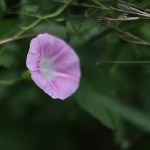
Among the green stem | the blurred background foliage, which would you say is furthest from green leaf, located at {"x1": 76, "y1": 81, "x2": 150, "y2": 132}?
the green stem

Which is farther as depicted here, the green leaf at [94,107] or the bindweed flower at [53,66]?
the green leaf at [94,107]

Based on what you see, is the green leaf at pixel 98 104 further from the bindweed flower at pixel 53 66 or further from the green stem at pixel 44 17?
the green stem at pixel 44 17

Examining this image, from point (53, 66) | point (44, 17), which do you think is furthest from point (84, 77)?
point (44, 17)

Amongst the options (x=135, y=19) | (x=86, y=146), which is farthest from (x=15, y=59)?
(x=86, y=146)

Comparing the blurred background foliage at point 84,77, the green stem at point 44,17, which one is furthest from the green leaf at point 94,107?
the green stem at point 44,17

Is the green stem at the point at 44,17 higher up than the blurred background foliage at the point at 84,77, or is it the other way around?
the green stem at the point at 44,17

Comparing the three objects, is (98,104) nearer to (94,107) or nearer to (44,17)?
(94,107)
